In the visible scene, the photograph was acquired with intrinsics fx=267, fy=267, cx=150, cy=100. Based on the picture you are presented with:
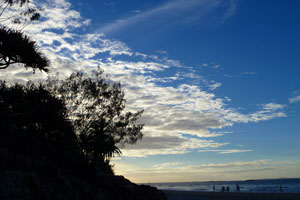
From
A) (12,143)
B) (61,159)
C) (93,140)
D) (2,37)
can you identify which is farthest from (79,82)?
(12,143)

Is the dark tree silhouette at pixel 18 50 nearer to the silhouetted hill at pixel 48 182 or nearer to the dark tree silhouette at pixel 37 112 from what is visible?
the dark tree silhouette at pixel 37 112

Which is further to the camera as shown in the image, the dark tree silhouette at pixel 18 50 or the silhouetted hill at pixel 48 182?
the dark tree silhouette at pixel 18 50

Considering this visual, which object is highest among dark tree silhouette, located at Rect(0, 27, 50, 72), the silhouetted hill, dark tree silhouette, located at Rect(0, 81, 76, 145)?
dark tree silhouette, located at Rect(0, 27, 50, 72)

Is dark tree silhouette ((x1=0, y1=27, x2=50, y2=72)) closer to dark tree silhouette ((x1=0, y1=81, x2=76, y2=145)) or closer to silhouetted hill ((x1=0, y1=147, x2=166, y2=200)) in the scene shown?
dark tree silhouette ((x1=0, y1=81, x2=76, y2=145))

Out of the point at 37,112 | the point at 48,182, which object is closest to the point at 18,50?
the point at 37,112

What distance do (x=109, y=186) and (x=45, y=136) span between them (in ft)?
22.5

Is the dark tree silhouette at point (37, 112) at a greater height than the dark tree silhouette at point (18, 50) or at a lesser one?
lesser

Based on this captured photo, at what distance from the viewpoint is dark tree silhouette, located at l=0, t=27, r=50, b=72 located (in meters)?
Answer: 15.9

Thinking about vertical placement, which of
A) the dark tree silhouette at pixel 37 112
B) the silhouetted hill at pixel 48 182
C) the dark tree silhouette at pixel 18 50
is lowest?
the silhouetted hill at pixel 48 182

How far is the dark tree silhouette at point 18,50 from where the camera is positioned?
15898mm

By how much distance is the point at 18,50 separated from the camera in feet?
53.7

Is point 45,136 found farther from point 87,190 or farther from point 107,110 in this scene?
point 107,110

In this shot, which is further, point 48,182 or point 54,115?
point 54,115

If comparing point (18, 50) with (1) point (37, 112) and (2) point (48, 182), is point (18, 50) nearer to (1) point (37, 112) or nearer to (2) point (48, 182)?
(1) point (37, 112)
